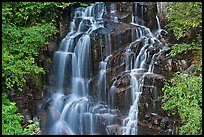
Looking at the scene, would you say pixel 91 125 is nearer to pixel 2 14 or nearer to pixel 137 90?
pixel 137 90

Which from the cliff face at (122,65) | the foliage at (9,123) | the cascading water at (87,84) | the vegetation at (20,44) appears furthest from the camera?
the cascading water at (87,84)

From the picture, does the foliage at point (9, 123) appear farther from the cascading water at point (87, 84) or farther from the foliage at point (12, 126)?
the cascading water at point (87, 84)

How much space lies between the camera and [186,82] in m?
7.21

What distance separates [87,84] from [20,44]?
266 centimetres

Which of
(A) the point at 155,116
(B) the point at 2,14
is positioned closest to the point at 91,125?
(A) the point at 155,116

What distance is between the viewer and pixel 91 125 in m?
9.22

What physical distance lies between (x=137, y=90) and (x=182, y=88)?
1.88 meters

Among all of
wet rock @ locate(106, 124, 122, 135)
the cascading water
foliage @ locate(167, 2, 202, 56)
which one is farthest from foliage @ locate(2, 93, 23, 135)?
foliage @ locate(167, 2, 202, 56)

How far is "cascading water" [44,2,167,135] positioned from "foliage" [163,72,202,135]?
1418mm

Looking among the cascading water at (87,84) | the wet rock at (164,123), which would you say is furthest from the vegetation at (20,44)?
the wet rock at (164,123)

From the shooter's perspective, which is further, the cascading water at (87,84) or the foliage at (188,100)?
the cascading water at (87,84)

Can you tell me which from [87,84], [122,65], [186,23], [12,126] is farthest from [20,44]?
[186,23]

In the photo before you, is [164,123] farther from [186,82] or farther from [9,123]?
[9,123]

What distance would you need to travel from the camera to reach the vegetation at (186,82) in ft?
21.9
